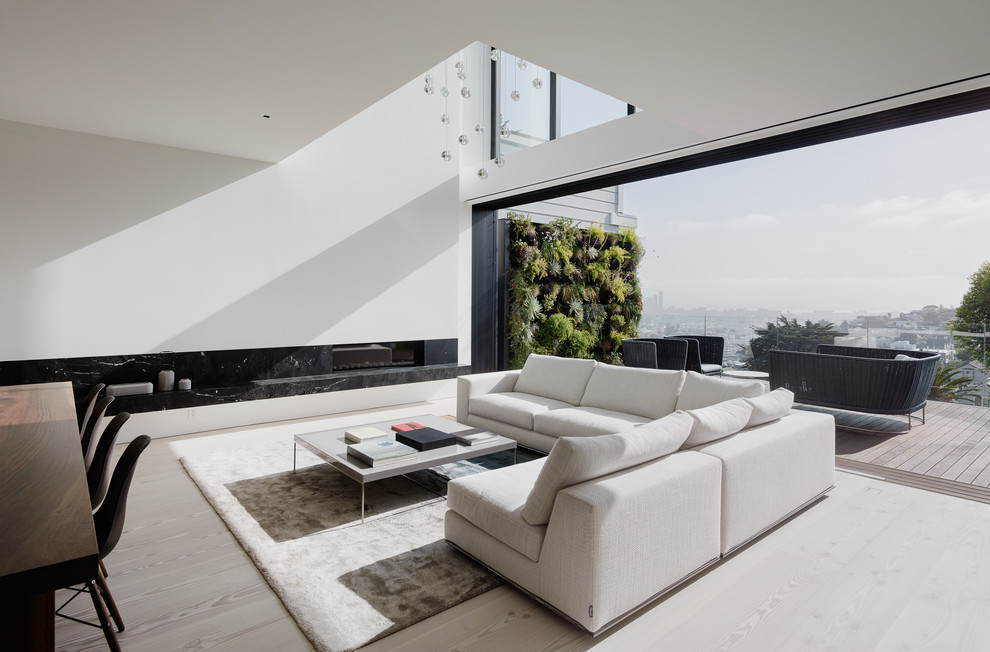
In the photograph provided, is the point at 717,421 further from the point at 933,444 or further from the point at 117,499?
the point at 933,444

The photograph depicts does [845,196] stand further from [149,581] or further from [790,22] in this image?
[149,581]

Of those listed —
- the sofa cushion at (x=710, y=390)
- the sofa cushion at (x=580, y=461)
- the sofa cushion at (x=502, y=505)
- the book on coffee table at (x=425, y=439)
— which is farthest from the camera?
the sofa cushion at (x=710, y=390)

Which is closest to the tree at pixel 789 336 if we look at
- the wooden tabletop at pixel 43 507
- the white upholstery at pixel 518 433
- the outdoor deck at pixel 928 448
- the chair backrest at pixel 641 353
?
the outdoor deck at pixel 928 448

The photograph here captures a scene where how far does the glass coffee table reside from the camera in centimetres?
291

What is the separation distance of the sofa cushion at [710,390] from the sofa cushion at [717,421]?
689 millimetres

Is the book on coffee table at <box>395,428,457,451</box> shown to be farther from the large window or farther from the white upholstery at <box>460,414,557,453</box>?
the large window

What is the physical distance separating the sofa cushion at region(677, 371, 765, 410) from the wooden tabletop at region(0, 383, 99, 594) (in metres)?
3.41

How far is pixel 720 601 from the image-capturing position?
218cm

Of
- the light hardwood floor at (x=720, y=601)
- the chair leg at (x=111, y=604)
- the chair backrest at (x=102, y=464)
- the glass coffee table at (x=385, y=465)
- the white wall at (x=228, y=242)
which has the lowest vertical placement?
the light hardwood floor at (x=720, y=601)

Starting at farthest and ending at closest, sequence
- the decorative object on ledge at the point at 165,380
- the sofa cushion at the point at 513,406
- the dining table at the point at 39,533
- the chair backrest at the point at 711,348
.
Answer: the chair backrest at the point at 711,348 → the decorative object on ledge at the point at 165,380 → the sofa cushion at the point at 513,406 → the dining table at the point at 39,533

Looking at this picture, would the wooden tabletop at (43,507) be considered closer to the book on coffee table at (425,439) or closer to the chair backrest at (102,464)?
the chair backrest at (102,464)

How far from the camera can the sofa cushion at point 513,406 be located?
4.22 metres

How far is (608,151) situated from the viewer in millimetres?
4887

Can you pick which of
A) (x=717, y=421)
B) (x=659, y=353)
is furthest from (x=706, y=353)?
(x=717, y=421)
